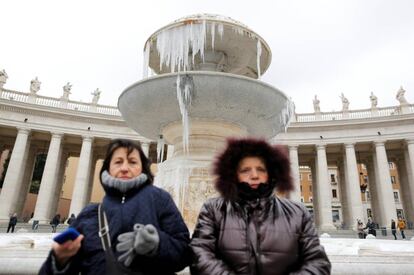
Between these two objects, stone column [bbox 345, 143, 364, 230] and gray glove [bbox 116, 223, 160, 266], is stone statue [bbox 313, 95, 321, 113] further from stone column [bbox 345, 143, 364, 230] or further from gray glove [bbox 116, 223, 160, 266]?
gray glove [bbox 116, 223, 160, 266]

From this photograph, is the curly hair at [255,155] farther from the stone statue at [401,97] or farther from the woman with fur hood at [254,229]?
the stone statue at [401,97]

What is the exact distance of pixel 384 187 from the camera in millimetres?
30078

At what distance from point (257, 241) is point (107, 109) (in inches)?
1319

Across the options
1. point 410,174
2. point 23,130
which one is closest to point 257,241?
point 23,130

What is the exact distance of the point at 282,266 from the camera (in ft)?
7.43

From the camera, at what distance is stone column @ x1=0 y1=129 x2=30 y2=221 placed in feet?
92.1

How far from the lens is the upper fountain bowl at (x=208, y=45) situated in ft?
27.8

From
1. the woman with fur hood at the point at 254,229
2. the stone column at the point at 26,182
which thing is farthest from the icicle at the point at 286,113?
the stone column at the point at 26,182

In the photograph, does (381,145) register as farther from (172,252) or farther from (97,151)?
(172,252)

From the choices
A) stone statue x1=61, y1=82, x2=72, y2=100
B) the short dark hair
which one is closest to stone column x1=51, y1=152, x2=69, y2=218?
stone statue x1=61, y1=82, x2=72, y2=100

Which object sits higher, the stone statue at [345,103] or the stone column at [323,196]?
the stone statue at [345,103]

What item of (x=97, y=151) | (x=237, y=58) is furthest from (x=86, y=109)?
(x=237, y=58)

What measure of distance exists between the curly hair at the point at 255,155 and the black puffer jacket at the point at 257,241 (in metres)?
0.27

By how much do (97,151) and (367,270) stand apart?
37.4m
